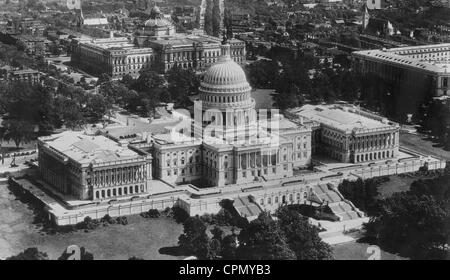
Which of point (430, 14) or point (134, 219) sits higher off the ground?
point (430, 14)

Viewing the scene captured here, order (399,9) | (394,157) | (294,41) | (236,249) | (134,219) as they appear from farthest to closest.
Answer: (399,9) → (294,41) → (394,157) → (134,219) → (236,249)

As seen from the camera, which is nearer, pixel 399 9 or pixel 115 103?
pixel 115 103

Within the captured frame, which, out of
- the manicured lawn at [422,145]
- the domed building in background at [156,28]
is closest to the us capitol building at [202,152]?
the manicured lawn at [422,145]

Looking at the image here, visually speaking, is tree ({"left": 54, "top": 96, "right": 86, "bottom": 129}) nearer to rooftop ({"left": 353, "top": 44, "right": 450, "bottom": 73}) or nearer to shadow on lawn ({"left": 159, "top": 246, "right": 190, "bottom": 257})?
shadow on lawn ({"left": 159, "top": 246, "right": 190, "bottom": 257})

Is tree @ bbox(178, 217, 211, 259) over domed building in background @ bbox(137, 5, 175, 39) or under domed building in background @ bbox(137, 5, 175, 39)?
under

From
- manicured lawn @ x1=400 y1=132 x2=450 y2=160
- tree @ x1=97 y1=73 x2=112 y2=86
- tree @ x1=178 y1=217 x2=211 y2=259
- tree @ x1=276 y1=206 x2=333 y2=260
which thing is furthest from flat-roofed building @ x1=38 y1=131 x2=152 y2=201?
tree @ x1=97 y1=73 x2=112 y2=86

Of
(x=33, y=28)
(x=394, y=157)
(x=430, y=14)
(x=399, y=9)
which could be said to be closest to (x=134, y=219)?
(x=394, y=157)
